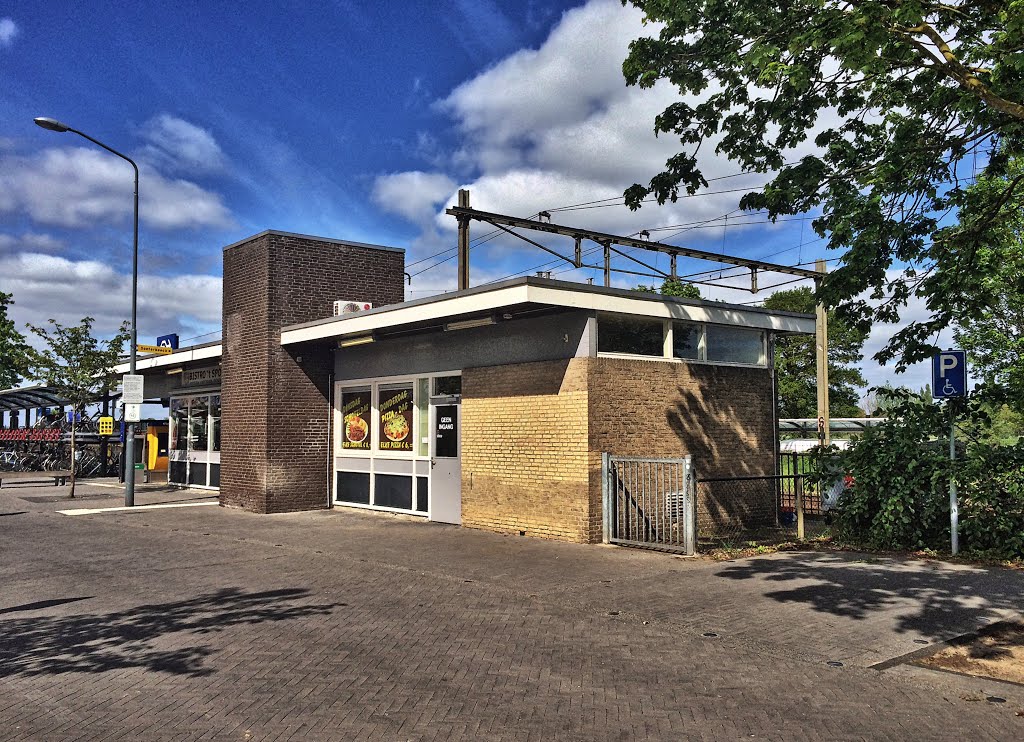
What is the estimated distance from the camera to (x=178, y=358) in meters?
21.9

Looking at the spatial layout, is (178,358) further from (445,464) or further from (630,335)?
(630,335)

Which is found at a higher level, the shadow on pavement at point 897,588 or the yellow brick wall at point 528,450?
the yellow brick wall at point 528,450

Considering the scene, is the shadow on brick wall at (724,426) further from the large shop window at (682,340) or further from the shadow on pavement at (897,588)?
the shadow on pavement at (897,588)

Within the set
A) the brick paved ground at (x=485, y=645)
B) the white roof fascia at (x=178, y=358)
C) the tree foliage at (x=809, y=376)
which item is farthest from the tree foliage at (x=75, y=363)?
the tree foliage at (x=809, y=376)

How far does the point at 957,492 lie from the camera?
35.9 feet

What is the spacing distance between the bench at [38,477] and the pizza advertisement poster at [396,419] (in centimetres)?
1583

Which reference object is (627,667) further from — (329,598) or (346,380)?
(346,380)

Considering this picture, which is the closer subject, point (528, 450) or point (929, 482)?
point (929, 482)

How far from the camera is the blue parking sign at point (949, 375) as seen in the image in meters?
11.0

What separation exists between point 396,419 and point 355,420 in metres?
1.59

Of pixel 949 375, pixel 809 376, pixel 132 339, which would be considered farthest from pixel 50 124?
pixel 809 376

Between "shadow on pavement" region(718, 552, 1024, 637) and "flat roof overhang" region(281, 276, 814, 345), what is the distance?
14.1ft

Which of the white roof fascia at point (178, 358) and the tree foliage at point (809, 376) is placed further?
the tree foliage at point (809, 376)

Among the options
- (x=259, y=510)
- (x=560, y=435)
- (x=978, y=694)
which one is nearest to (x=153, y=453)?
(x=259, y=510)
